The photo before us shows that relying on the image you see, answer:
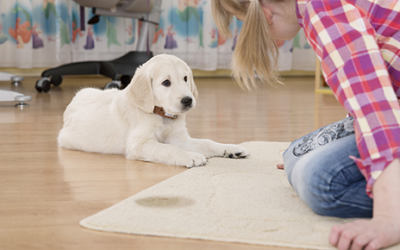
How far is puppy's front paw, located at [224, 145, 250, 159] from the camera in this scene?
1406 millimetres

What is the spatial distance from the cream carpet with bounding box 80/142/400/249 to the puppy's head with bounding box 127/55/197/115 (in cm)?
29

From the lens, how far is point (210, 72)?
4625mm

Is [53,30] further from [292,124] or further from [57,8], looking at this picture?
[292,124]

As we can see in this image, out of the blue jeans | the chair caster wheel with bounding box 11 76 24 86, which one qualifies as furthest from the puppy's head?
the chair caster wheel with bounding box 11 76 24 86

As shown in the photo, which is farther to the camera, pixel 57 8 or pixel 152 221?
pixel 57 8

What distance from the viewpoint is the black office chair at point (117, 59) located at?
3.09m

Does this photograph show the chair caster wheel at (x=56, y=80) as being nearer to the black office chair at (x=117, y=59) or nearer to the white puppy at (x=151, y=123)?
the black office chair at (x=117, y=59)

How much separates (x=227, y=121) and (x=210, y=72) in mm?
2551

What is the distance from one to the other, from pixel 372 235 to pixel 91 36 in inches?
147

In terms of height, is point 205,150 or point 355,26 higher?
point 355,26

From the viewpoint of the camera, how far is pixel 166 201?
95cm

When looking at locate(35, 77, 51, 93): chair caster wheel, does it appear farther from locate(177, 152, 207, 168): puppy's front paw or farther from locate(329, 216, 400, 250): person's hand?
locate(329, 216, 400, 250): person's hand

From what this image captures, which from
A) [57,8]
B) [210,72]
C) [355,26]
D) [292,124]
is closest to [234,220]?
[355,26]

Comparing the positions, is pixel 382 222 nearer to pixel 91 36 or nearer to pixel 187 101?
pixel 187 101
